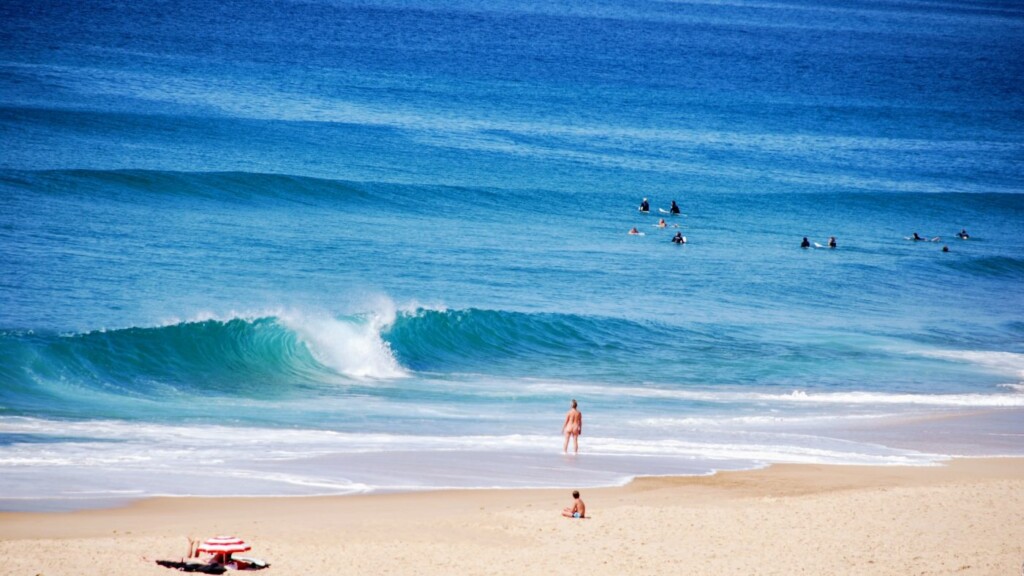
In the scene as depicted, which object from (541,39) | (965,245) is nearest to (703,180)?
(965,245)

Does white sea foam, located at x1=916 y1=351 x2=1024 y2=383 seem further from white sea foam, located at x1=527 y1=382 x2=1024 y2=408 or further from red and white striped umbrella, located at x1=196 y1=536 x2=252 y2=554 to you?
red and white striped umbrella, located at x1=196 y1=536 x2=252 y2=554

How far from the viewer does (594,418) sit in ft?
63.9

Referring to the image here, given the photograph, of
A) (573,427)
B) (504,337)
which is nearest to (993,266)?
(504,337)

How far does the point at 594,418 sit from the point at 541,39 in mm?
86013

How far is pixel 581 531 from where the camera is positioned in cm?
1322

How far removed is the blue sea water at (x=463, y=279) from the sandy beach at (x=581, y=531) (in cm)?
77

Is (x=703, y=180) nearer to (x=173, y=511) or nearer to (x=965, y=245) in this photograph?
(x=965, y=245)

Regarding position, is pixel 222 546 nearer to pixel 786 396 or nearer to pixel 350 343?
pixel 350 343

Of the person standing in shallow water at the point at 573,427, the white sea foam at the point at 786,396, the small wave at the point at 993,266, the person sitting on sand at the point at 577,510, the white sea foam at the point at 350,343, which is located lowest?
the person sitting on sand at the point at 577,510

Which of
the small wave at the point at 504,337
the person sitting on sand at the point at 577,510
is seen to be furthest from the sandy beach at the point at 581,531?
the small wave at the point at 504,337

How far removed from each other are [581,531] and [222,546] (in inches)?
153

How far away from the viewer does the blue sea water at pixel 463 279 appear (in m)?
17.6

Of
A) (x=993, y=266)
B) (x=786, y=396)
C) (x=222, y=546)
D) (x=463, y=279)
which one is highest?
(x=993, y=266)

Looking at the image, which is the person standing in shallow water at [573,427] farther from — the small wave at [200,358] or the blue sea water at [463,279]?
the small wave at [200,358]
